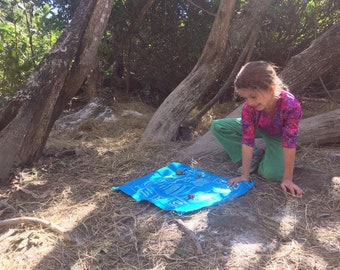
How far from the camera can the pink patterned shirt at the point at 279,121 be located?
2.47 m

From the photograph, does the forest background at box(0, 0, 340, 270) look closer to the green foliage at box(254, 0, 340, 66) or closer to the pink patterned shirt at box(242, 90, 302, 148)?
the green foliage at box(254, 0, 340, 66)

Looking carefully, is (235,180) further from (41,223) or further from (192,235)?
(41,223)

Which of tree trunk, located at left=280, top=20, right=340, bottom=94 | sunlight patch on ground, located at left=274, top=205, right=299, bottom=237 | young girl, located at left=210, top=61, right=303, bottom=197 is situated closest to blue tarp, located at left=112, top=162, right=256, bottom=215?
young girl, located at left=210, top=61, right=303, bottom=197

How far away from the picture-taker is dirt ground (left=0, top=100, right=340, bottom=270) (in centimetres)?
188

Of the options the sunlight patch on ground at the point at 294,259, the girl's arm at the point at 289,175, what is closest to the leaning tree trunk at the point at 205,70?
the girl's arm at the point at 289,175

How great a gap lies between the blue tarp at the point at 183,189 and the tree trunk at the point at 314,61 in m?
1.62

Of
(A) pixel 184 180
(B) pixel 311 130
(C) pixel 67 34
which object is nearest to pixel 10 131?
(C) pixel 67 34

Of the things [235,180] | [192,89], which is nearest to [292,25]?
[192,89]

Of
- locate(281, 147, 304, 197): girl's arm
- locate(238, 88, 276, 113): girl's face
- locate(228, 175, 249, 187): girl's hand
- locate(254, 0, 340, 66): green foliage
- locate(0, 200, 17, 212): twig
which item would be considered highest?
locate(254, 0, 340, 66): green foliage

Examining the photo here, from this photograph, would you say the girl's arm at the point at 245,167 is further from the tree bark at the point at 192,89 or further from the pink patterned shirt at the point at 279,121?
the tree bark at the point at 192,89

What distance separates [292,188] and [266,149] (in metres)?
0.46

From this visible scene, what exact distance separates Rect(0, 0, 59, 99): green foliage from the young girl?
2926mm

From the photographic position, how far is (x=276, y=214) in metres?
2.30

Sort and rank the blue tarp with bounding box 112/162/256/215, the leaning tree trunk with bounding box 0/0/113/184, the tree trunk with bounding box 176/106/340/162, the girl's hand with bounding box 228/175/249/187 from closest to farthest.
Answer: the blue tarp with bounding box 112/162/256/215 → the girl's hand with bounding box 228/175/249/187 → the leaning tree trunk with bounding box 0/0/113/184 → the tree trunk with bounding box 176/106/340/162
